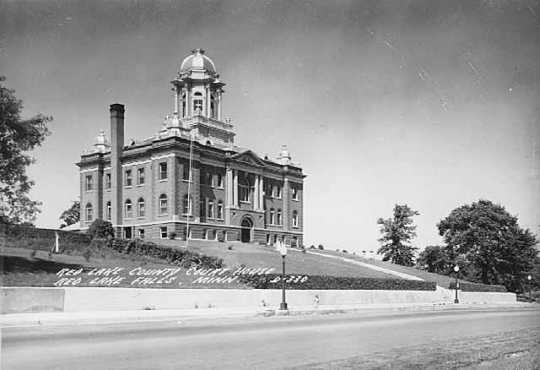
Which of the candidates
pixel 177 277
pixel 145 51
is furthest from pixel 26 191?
pixel 177 277

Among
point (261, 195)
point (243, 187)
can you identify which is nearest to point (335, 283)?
point (243, 187)

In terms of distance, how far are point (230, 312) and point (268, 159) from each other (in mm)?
50991

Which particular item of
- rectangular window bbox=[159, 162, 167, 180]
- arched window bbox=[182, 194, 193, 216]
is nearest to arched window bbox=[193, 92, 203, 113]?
rectangular window bbox=[159, 162, 167, 180]

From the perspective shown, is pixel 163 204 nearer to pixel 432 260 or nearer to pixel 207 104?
pixel 207 104

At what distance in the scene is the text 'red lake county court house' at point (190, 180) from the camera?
61.0 m

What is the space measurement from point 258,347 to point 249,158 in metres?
57.0

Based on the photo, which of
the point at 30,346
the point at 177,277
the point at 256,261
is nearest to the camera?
the point at 30,346

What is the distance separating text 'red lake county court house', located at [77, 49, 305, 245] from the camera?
61031 millimetres

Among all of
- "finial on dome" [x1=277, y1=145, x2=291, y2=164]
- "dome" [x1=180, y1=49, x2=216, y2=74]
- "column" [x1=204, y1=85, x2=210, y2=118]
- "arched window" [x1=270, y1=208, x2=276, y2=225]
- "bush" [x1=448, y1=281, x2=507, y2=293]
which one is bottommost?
"bush" [x1=448, y1=281, x2=507, y2=293]

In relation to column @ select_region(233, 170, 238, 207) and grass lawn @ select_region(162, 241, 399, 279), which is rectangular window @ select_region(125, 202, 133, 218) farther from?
column @ select_region(233, 170, 238, 207)

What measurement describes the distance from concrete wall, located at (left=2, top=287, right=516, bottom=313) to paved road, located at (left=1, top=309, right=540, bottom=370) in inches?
178

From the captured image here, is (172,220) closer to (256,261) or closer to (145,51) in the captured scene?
(256,261)

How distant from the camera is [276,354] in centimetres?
1209

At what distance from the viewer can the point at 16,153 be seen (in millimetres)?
22719
